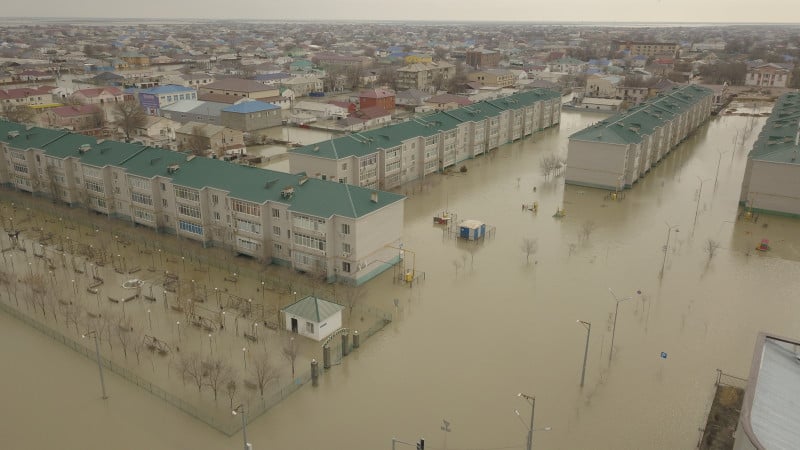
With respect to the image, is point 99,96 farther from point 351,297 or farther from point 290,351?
point 290,351

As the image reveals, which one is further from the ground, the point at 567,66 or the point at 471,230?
the point at 567,66

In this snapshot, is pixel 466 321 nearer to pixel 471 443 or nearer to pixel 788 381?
pixel 471 443

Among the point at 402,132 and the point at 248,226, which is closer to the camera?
the point at 248,226

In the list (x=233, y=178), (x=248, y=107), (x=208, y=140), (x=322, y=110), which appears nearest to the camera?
(x=233, y=178)

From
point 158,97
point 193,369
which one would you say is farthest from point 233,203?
point 158,97

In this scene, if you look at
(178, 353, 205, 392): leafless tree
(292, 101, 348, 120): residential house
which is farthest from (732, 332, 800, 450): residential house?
(292, 101, 348, 120): residential house

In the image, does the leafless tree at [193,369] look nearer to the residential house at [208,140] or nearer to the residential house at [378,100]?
the residential house at [208,140]

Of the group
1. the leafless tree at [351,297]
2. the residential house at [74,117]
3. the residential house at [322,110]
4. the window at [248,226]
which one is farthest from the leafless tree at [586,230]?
the residential house at [74,117]

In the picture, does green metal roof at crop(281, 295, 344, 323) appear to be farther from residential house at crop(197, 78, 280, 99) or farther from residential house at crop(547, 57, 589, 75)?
residential house at crop(547, 57, 589, 75)

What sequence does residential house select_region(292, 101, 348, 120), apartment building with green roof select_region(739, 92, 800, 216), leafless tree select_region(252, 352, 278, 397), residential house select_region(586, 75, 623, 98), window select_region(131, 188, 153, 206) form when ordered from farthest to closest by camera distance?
residential house select_region(586, 75, 623, 98) → residential house select_region(292, 101, 348, 120) → apartment building with green roof select_region(739, 92, 800, 216) → window select_region(131, 188, 153, 206) → leafless tree select_region(252, 352, 278, 397)
